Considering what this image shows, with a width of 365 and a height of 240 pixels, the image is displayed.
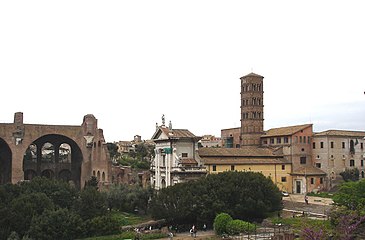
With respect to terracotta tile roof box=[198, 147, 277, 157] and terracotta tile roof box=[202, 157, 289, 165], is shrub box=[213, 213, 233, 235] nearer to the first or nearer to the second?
terracotta tile roof box=[202, 157, 289, 165]

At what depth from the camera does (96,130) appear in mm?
70312

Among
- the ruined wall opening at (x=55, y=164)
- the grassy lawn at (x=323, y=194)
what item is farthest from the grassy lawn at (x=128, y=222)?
the ruined wall opening at (x=55, y=164)

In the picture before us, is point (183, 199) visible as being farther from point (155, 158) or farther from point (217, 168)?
point (155, 158)

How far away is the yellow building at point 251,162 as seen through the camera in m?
54.0

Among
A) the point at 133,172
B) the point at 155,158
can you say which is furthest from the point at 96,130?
the point at 155,158

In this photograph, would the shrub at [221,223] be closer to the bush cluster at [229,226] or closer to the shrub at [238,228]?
the bush cluster at [229,226]

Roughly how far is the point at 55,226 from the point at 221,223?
42.9 feet

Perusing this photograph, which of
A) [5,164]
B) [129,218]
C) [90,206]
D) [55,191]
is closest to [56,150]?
[5,164]

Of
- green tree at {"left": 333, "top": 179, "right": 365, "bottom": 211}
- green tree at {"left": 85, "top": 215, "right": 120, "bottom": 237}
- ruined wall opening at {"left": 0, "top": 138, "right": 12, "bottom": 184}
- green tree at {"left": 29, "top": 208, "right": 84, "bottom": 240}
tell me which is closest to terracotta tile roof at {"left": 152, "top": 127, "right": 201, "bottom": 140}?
green tree at {"left": 85, "top": 215, "right": 120, "bottom": 237}

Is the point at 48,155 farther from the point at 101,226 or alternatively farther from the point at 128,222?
the point at 101,226

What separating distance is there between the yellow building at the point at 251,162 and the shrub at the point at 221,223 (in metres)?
14.0

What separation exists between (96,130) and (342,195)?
136ft

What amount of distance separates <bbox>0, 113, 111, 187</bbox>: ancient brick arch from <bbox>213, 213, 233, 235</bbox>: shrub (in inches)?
1108

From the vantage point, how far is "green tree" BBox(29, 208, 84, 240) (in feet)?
120
